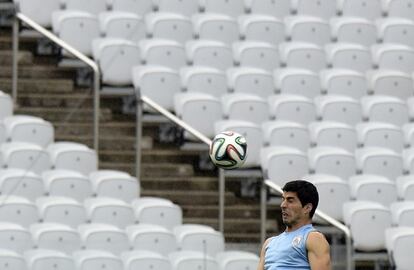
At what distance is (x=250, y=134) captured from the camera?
15.3 meters

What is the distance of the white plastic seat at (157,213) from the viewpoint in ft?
47.5

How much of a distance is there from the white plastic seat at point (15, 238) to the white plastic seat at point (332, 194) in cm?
265

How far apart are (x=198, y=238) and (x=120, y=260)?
1.16 m

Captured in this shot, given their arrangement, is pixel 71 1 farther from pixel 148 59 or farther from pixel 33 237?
pixel 33 237

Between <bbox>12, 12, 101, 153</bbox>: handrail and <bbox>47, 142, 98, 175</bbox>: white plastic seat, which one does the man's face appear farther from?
<bbox>12, 12, 101, 153</bbox>: handrail

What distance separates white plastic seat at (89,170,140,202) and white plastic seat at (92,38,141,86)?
1.22m

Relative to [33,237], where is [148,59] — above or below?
above

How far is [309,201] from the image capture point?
9.11 m

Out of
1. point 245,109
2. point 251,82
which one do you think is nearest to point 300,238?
point 245,109

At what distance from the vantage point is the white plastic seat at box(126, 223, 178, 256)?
13859 millimetres

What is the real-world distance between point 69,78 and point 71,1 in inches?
43.5

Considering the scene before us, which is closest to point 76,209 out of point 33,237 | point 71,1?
point 33,237

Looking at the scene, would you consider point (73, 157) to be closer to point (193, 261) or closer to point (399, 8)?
point (193, 261)

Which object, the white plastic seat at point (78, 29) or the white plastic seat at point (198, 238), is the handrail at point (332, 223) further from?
the white plastic seat at point (78, 29)
